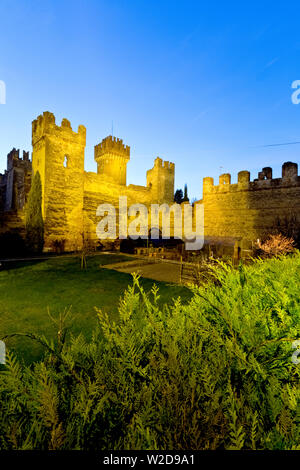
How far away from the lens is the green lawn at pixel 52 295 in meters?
4.86

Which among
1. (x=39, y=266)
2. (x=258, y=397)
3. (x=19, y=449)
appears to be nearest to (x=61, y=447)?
(x=19, y=449)

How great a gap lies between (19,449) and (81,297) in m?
6.53

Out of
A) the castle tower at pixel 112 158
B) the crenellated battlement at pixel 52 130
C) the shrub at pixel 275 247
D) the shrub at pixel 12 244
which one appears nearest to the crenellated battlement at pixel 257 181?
the shrub at pixel 275 247

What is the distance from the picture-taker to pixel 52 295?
23.9 feet

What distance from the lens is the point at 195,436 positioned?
96cm

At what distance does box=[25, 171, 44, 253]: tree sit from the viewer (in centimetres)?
1839

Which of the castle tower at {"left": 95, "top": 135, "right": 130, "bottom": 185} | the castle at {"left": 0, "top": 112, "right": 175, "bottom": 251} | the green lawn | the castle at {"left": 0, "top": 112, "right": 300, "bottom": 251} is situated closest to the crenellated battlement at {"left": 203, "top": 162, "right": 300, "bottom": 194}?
the castle at {"left": 0, "top": 112, "right": 300, "bottom": 251}

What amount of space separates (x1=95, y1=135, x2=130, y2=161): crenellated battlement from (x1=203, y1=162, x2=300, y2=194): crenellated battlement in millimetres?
13661

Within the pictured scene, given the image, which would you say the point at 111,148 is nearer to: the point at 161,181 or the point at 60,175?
the point at 161,181

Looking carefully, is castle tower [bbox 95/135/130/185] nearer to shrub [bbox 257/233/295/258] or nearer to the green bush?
shrub [bbox 257/233/295/258]

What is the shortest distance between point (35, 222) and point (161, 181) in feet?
58.3

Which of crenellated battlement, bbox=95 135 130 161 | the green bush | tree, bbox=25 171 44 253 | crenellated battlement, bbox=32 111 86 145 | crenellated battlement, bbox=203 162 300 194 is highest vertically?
crenellated battlement, bbox=95 135 130 161

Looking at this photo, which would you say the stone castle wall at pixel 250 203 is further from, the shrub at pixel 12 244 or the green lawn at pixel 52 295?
the shrub at pixel 12 244
